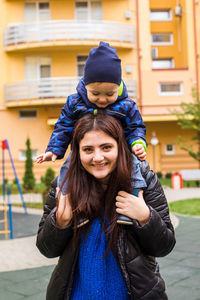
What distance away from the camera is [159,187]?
6.39 feet

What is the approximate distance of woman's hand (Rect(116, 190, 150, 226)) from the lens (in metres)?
1.76

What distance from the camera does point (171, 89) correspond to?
72.8 feet

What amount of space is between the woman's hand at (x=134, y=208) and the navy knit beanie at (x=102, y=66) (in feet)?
Result: 1.85

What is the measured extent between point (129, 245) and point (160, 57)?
2492 cm

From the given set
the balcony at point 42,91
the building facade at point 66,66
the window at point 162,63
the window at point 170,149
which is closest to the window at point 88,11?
the building facade at point 66,66

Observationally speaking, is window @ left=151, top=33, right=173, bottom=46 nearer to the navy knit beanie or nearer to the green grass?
the green grass

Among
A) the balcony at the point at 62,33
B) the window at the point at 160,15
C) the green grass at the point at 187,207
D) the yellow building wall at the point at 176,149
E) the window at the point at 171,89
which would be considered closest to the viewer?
the green grass at the point at 187,207

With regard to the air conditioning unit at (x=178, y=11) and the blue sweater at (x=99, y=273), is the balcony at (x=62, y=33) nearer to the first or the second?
the air conditioning unit at (x=178, y=11)

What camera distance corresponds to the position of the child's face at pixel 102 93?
1840 mm

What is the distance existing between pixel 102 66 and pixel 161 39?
25293 mm

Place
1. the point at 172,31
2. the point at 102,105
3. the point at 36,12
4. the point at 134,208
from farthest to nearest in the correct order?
the point at 172,31 < the point at 36,12 < the point at 102,105 < the point at 134,208

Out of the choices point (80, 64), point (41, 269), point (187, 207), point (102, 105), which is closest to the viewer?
point (102, 105)

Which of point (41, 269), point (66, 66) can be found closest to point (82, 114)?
point (41, 269)

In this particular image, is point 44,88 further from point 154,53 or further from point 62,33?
point 154,53
